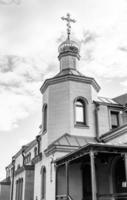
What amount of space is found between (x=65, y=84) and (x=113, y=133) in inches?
201

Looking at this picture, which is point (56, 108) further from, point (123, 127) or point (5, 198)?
point (5, 198)

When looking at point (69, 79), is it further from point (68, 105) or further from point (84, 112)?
point (84, 112)

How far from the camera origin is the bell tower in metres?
18.2

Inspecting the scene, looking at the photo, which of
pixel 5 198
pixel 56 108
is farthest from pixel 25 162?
pixel 56 108

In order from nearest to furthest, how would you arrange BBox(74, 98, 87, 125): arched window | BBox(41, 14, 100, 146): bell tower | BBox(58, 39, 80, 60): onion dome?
1. BBox(41, 14, 100, 146): bell tower
2. BBox(74, 98, 87, 125): arched window
3. BBox(58, 39, 80, 60): onion dome

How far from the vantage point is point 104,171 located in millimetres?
15922

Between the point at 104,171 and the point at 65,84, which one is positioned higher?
the point at 65,84

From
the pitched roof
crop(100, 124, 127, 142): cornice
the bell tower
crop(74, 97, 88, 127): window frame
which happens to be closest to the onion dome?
the bell tower

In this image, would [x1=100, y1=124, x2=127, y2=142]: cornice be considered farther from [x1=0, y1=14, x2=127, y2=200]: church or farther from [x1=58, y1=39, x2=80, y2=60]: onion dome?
[x1=58, y1=39, x2=80, y2=60]: onion dome

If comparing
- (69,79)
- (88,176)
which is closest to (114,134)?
(88,176)

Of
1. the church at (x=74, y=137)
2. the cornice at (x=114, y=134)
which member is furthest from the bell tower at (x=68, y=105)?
the cornice at (x=114, y=134)

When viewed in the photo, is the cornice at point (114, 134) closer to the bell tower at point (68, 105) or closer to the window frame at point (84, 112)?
the bell tower at point (68, 105)

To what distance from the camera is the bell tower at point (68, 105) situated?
1823cm

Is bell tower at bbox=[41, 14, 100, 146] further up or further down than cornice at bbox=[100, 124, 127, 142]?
further up
